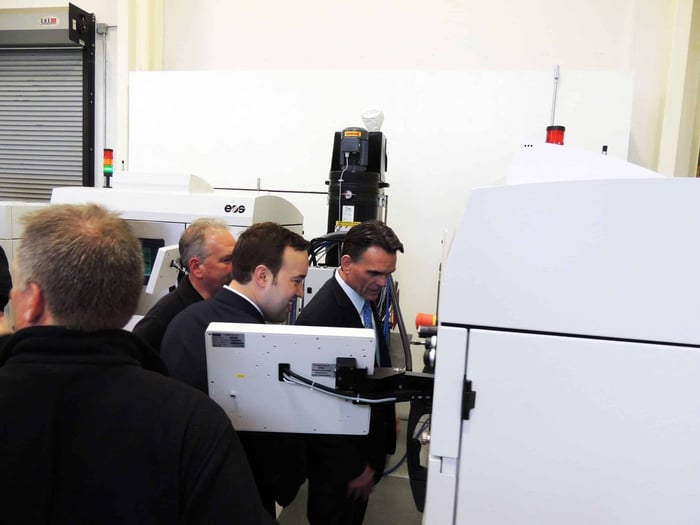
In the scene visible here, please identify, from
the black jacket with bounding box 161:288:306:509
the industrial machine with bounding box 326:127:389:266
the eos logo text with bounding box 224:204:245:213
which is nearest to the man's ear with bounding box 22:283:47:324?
the black jacket with bounding box 161:288:306:509

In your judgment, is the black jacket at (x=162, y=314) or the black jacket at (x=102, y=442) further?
the black jacket at (x=162, y=314)

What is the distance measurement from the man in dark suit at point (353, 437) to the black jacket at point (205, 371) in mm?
105

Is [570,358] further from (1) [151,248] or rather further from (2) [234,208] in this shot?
(1) [151,248]

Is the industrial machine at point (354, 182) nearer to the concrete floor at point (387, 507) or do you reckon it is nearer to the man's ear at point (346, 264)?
the man's ear at point (346, 264)

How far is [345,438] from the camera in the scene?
1.18 m

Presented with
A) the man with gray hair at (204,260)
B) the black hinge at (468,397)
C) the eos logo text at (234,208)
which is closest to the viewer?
the black hinge at (468,397)

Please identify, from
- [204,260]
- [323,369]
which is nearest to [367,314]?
[204,260]

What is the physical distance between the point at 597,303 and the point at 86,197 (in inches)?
84.4

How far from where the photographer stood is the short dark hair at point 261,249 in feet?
3.75

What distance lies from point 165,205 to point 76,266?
1.45m

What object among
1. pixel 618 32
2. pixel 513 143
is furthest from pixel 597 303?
pixel 618 32

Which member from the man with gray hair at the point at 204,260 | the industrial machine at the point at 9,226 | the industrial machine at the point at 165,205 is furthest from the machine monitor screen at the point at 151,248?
the industrial machine at the point at 9,226

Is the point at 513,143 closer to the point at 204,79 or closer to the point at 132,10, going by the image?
the point at 204,79

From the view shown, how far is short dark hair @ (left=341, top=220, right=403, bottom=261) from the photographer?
1.48m
